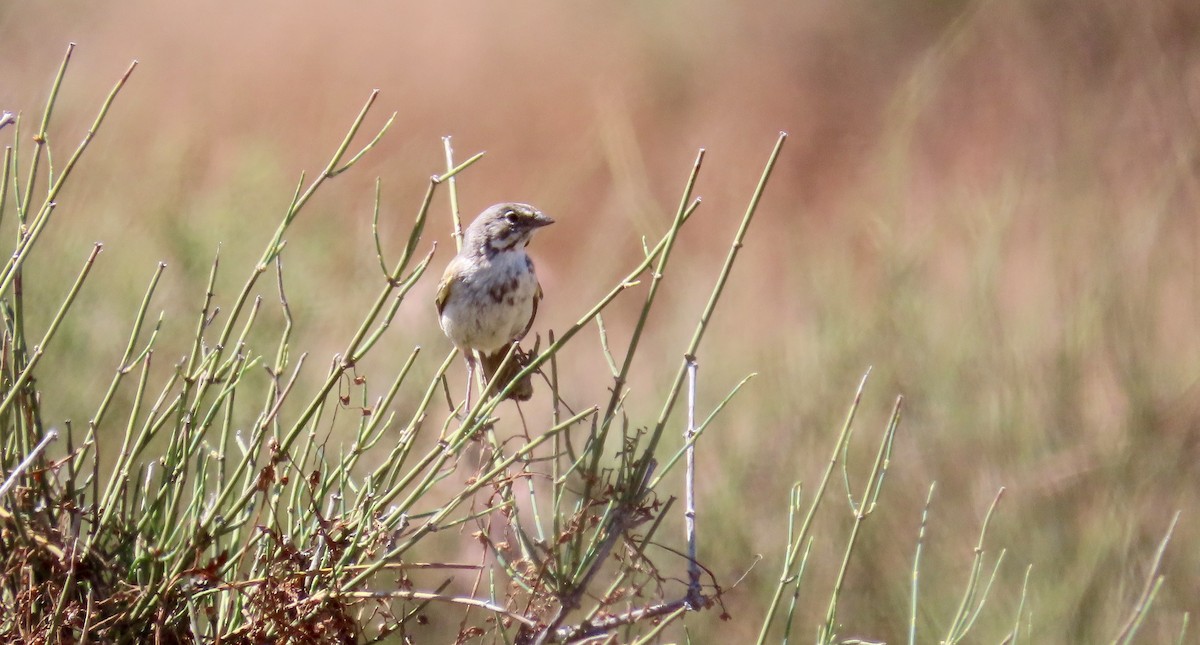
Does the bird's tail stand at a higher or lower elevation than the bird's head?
lower

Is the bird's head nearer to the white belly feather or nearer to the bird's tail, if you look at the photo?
the white belly feather

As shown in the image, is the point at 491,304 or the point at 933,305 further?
the point at 933,305

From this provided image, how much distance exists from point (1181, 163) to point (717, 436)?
276 centimetres

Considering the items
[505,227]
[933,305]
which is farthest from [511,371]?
[933,305]

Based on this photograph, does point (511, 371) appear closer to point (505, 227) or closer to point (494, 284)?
point (494, 284)

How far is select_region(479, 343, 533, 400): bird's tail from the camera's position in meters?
3.63

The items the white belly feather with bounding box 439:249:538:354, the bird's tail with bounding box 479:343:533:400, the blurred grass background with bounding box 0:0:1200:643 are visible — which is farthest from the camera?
the blurred grass background with bounding box 0:0:1200:643

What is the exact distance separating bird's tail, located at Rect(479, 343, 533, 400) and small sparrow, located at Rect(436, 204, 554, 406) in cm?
3

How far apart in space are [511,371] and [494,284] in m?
0.28

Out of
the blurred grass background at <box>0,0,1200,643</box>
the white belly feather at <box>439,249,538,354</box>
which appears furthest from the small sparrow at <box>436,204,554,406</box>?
the blurred grass background at <box>0,0,1200,643</box>

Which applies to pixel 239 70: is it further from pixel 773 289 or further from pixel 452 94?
pixel 773 289

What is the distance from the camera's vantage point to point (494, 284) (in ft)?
13.2

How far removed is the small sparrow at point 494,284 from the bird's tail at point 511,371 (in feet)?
0.10

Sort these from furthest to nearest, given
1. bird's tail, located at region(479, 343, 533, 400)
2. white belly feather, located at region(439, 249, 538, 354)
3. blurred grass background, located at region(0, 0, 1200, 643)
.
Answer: blurred grass background, located at region(0, 0, 1200, 643)
white belly feather, located at region(439, 249, 538, 354)
bird's tail, located at region(479, 343, 533, 400)
